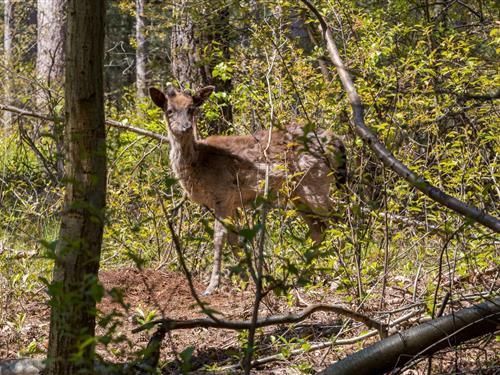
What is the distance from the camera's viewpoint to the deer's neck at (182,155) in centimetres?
977

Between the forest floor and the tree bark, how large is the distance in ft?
0.97

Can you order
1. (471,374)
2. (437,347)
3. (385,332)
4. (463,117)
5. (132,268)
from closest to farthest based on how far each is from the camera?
(437,347)
(471,374)
(385,332)
(463,117)
(132,268)

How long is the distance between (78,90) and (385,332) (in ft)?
8.44

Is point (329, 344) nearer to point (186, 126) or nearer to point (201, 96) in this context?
point (186, 126)

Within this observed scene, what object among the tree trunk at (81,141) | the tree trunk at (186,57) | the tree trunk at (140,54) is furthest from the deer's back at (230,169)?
the tree trunk at (140,54)

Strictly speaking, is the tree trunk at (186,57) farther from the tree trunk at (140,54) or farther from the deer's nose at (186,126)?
the tree trunk at (140,54)

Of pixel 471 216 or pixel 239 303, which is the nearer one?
pixel 471 216

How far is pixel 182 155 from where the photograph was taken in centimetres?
984

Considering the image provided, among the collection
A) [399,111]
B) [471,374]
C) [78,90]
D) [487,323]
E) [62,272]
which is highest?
[399,111]

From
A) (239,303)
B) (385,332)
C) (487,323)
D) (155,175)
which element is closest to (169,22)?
(155,175)

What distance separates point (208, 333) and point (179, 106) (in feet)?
11.9

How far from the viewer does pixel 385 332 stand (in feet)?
16.6

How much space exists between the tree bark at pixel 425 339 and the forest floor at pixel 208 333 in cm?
29

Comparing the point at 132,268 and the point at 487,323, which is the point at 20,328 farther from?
the point at 487,323
